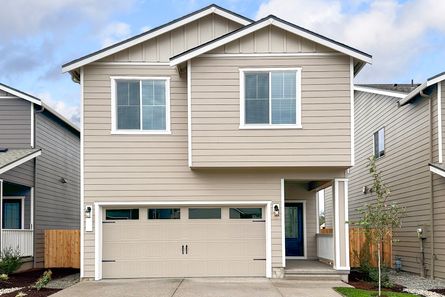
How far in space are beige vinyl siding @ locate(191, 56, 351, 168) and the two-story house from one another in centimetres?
3

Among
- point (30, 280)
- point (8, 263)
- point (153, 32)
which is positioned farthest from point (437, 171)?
point (8, 263)

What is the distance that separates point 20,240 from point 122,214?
399cm

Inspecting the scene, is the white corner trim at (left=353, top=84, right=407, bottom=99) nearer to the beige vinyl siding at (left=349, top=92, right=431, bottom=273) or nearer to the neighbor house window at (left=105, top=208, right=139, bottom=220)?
the beige vinyl siding at (left=349, top=92, right=431, bottom=273)

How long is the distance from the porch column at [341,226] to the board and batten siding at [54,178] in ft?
31.5

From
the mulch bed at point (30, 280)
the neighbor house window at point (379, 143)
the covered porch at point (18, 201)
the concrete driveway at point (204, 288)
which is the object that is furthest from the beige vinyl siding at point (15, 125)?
the neighbor house window at point (379, 143)

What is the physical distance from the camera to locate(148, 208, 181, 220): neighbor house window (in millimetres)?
14875

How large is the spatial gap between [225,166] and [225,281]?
9.51 ft

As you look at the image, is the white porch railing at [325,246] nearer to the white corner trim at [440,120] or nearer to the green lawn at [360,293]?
the green lawn at [360,293]

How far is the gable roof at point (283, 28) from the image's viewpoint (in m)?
13.9

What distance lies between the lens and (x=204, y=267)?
14711mm

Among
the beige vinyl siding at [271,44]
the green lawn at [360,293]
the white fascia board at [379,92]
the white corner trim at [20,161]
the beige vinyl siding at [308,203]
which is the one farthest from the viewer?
the beige vinyl siding at [308,203]

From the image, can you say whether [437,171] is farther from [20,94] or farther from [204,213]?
[20,94]

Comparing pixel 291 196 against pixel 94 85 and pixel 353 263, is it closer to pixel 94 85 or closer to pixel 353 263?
pixel 353 263

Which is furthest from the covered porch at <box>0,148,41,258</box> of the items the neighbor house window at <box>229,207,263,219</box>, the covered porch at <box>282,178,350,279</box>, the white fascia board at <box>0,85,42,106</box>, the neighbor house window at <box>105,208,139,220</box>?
the covered porch at <box>282,178,350,279</box>
